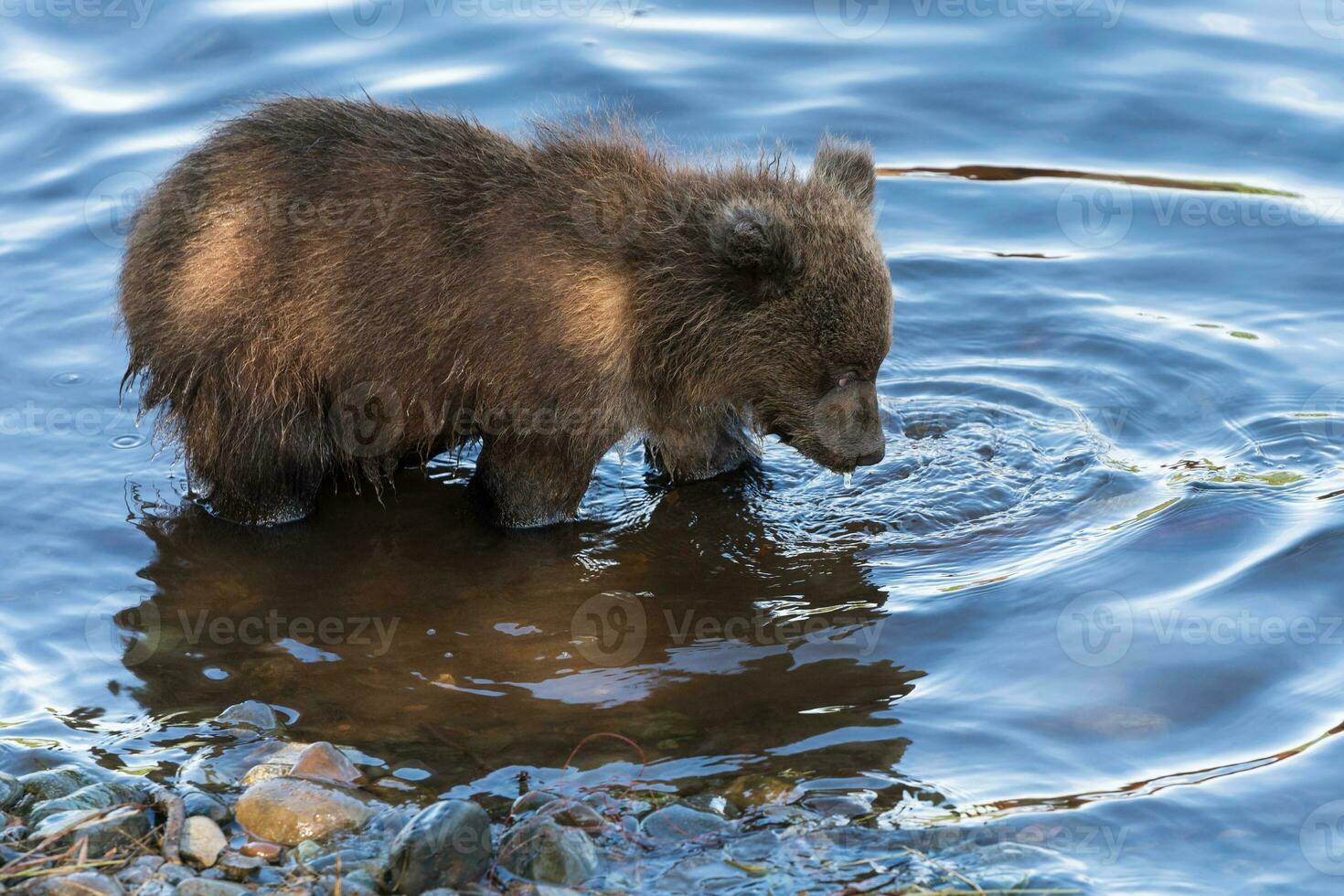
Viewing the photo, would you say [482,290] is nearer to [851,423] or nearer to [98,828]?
[851,423]

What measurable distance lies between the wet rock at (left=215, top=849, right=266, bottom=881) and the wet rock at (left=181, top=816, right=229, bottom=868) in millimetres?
28

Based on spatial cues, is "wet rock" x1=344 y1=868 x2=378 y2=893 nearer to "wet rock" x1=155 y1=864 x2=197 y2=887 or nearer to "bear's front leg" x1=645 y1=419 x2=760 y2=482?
"wet rock" x1=155 y1=864 x2=197 y2=887

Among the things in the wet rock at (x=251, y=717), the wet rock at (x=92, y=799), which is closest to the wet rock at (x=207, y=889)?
the wet rock at (x=92, y=799)

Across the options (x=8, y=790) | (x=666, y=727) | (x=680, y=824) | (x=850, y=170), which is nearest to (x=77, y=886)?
(x=8, y=790)

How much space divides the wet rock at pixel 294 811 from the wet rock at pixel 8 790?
2.87ft

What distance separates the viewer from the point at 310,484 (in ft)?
26.0

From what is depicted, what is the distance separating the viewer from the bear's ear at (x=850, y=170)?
7.74 metres

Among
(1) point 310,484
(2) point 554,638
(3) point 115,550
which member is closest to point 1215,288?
(2) point 554,638

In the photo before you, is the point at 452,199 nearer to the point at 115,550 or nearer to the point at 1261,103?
the point at 115,550

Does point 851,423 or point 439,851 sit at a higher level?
point 851,423

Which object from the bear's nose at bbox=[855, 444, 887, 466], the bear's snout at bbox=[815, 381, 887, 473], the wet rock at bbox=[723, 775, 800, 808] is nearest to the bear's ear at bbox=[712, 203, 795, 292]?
the bear's snout at bbox=[815, 381, 887, 473]

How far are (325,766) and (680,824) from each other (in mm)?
1447

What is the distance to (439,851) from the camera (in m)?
5.17

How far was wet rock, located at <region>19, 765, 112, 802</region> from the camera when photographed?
5.77 metres
